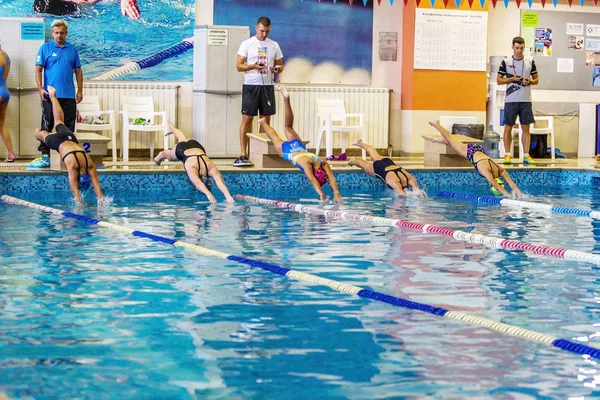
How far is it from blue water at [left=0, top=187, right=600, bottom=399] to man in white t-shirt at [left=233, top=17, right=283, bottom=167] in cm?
383

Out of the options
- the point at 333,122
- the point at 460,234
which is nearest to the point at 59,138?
the point at 460,234

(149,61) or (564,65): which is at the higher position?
(564,65)

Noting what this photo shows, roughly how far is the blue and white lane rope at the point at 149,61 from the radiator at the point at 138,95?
0.75ft

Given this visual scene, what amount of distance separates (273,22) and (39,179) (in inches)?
192

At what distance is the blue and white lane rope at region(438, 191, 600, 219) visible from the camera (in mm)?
9320

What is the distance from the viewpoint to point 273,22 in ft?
46.9

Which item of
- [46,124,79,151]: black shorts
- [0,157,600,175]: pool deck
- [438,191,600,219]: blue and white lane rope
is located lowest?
[438,191,600,219]: blue and white lane rope

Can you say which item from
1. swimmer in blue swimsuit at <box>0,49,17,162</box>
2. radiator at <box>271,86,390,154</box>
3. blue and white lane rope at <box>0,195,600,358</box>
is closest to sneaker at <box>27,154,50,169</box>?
swimmer in blue swimsuit at <box>0,49,17,162</box>

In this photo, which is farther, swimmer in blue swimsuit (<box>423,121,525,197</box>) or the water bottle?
the water bottle

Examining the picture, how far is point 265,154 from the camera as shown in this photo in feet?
39.1

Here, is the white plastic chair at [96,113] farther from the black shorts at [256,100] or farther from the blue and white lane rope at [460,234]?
the blue and white lane rope at [460,234]

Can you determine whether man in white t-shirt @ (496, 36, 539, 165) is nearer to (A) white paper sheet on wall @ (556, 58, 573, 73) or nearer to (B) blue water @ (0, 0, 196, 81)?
(A) white paper sheet on wall @ (556, 58, 573, 73)

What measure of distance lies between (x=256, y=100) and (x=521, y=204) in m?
3.38

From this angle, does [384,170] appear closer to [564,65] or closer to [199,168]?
[199,168]
